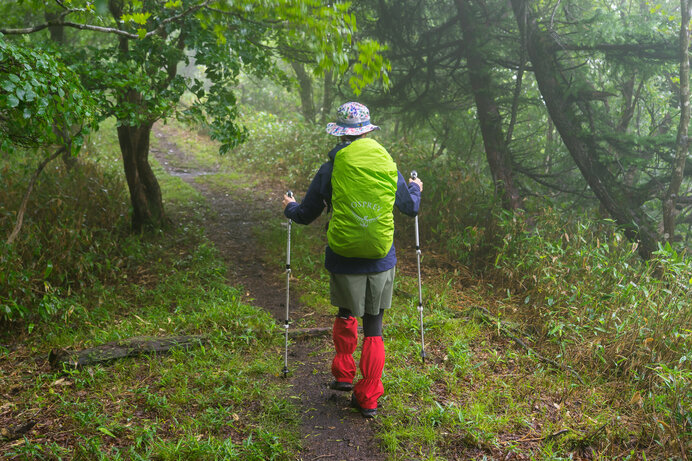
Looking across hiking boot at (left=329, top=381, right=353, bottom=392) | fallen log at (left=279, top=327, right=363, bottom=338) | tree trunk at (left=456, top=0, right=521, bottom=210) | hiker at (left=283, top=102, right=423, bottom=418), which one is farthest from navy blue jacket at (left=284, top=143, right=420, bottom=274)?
tree trunk at (left=456, top=0, right=521, bottom=210)

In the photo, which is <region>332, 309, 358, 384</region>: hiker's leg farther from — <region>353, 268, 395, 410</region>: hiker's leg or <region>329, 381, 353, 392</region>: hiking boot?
<region>353, 268, 395, 410</region>: hiker's leg

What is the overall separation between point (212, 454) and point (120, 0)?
6.20 metres

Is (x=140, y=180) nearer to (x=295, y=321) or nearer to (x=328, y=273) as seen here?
(x=328, y=273)

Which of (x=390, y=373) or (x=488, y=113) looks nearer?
(x=390, y=373)

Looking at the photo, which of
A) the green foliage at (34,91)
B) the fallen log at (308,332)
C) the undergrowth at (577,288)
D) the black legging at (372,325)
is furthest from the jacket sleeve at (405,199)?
the green foliage at (34,91)

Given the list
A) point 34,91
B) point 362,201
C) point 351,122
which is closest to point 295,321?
point 362,201

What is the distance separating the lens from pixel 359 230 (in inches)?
136

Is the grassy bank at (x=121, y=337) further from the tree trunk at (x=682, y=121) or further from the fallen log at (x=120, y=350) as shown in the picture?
the tree trunk at (x=682, y=121)

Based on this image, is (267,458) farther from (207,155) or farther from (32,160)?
(207,155)

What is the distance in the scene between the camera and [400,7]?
8.33m

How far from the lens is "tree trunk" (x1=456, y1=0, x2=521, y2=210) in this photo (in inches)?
313

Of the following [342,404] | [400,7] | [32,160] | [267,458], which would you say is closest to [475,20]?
[400,7]

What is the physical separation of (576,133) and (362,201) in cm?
556

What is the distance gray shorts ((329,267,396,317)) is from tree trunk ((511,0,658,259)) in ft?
16.8
